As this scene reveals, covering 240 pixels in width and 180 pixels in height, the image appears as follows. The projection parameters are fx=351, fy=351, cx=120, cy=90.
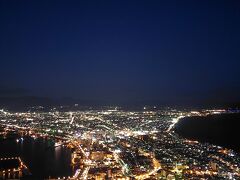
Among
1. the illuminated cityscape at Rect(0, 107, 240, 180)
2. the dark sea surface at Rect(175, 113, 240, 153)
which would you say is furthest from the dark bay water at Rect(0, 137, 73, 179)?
the dark sea surface at Rect(175, 113, 240, 153)

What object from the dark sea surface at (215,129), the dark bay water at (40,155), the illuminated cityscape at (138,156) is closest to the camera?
the illuminated cityscape at (138,156)

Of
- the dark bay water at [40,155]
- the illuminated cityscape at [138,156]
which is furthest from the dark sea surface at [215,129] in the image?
the dark bay water at [40,155]

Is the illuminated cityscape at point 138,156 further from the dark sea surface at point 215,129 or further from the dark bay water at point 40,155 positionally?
the dark sea surface at point 215,129

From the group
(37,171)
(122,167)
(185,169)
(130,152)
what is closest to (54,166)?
(37,171)

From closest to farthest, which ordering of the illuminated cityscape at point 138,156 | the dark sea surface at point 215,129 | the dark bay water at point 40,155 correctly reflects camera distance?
the illuminated cityscape at point 138,156, the dark bay water at point 40,155, the dark sea surface at point 215,129

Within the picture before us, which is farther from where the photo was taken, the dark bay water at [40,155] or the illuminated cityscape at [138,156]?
the dark bay water at [40,155]

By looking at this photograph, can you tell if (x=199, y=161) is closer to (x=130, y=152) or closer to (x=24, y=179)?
(x=130, y=152)
